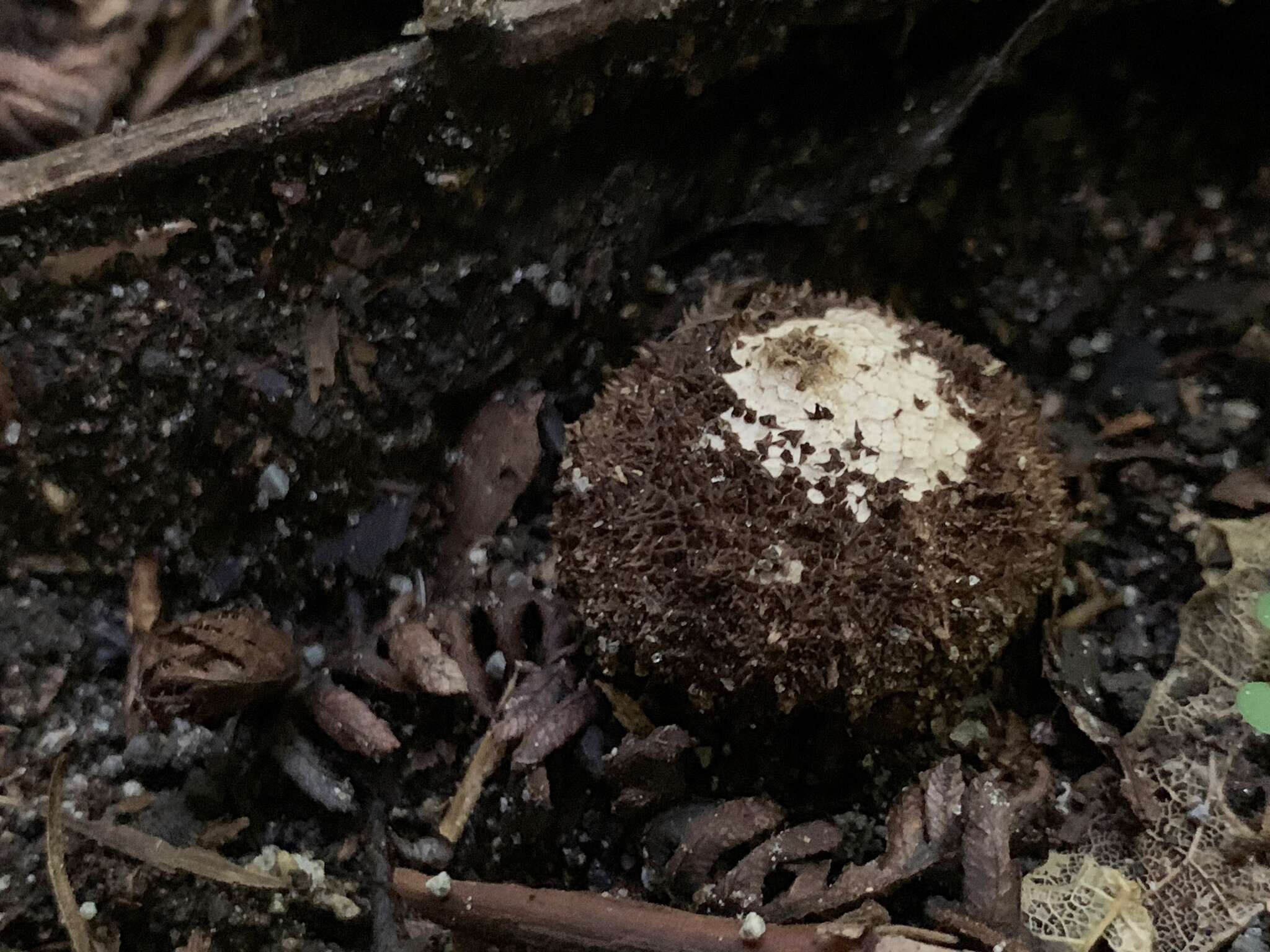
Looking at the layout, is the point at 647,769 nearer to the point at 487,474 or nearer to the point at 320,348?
the point at 487,474

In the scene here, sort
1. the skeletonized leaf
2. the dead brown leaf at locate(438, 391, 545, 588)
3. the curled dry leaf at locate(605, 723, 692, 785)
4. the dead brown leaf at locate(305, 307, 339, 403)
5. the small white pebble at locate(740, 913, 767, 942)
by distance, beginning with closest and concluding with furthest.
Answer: the small white pebble at locate(740, 913, 767, 942) < the skeletonized leaf < the curled dry leaf at locate(605, 723, 692, 785) < the dead brown leaf at locate(305, 307, 339, 403) < the dead brown leaf at locate(438, 391, 545, 588)

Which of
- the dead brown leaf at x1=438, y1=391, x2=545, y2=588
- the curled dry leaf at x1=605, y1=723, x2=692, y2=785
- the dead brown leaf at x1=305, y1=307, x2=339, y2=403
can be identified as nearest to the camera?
the curled dry leaf at x1=605, y1=723, x2=692, y2=785

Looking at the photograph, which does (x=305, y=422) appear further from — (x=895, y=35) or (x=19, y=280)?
(x=895, y=35)

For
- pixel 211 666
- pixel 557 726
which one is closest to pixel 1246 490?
pixel 557 726

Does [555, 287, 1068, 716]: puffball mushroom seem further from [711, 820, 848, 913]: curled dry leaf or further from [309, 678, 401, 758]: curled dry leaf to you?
[309, 678, 401, 758]: curled dry leaf

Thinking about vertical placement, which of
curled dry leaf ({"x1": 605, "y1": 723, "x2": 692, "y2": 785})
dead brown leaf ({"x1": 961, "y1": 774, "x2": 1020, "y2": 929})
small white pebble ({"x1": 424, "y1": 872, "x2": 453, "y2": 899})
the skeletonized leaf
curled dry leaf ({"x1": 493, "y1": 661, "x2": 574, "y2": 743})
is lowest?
the skeletonized leaf

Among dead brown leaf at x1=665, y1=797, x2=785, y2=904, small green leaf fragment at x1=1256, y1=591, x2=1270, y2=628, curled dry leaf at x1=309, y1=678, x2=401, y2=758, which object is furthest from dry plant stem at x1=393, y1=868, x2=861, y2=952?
small green leaf fragment at x1=1256, y1=591, x2=1270, y2=628

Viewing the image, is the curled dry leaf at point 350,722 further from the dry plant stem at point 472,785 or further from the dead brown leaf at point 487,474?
the dead brown leaf at point 487,474
